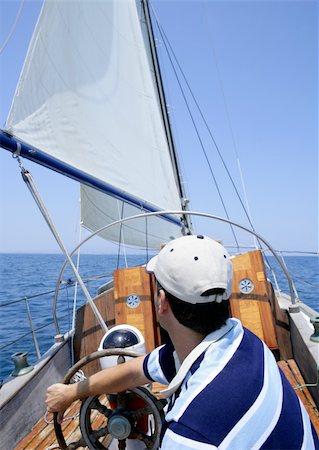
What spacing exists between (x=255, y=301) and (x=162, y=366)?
2157mm

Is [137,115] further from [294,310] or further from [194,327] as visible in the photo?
[194,327]

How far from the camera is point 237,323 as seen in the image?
100 centimetres

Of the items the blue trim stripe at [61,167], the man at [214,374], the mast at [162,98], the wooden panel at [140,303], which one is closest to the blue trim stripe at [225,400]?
the man at [214,374]

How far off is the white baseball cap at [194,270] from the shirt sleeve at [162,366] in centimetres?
54

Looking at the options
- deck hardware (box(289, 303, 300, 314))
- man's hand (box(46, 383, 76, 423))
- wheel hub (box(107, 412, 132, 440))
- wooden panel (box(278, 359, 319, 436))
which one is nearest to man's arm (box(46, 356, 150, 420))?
man's hand (box(46, 383, 76, 423))

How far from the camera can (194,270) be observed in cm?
94

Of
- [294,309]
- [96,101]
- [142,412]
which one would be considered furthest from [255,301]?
[96,101]

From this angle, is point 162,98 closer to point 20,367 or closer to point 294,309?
point 294,309

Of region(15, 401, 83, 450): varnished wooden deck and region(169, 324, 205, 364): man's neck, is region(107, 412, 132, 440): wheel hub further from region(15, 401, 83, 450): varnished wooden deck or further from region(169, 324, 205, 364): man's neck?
region(15, 401, 83, 450): varnished wooden deck

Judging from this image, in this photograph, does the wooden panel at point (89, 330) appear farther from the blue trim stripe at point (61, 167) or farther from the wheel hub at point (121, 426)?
the wheel hub at point (121, 426)

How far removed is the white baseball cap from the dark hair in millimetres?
15

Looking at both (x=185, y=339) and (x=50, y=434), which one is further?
(x=50, y=434)

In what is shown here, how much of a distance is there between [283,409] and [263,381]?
9cm

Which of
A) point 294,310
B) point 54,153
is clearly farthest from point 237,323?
point 294,310
